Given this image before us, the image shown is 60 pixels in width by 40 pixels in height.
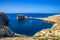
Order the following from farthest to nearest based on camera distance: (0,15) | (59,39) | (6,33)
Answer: (0,15)
(6,33)
(59,39)

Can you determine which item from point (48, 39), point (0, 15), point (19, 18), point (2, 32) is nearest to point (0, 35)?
point (2, 32)

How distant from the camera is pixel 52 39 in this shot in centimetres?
1307

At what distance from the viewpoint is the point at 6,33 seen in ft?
66.8

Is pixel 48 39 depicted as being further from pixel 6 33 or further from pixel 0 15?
pixel 0 15

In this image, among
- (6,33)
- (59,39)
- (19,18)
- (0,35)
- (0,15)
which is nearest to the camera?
(59,39)

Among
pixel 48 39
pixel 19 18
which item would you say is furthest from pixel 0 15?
pixel 48 39

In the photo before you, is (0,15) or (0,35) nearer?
(0,35)

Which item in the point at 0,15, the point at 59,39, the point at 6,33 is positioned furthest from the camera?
the point at 0,15

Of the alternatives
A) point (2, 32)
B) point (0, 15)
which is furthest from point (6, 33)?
point (0, 15)

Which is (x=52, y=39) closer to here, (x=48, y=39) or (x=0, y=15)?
(x=48, y=39)

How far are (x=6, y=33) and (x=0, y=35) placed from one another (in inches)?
69.1

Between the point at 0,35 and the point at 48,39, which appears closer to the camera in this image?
the point at 48,39

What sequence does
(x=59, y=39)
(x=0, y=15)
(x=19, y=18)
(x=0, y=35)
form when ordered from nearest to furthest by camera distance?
(x=59, y=39) → (x=0, y=35) → (x=0, y=15) → (x=19, y=18)

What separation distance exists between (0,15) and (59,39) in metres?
58.3
